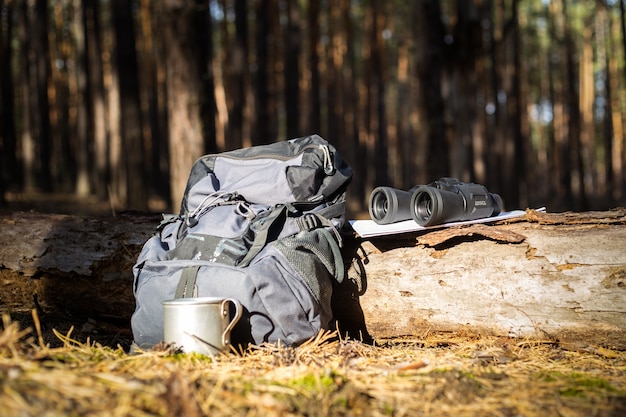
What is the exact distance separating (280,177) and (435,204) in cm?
83

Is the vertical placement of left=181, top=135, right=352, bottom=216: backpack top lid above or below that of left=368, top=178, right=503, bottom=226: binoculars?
above

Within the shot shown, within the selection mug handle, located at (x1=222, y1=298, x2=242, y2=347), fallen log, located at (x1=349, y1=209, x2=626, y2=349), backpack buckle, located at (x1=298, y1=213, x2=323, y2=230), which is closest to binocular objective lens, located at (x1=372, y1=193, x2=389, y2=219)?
fallen log, located at (x1=349, y1=209, x2=626, y2=349)

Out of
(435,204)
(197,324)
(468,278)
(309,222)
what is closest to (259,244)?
(309,222)

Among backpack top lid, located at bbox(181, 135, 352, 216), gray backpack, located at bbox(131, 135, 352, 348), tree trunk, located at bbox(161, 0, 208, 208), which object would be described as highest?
tree trunk, located at bbox(161, 0, 208, 208)

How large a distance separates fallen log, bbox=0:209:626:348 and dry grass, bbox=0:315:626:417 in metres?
0.16

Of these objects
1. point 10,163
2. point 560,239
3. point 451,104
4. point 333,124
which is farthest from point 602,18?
point 560,239

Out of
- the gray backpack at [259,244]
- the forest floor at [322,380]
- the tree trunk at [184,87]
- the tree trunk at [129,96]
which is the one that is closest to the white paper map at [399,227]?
the gray backpack at [259,244]

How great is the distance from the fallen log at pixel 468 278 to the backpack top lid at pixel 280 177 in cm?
44

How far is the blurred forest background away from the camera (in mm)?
7754

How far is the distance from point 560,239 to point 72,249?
2996mm

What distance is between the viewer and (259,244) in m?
2.76

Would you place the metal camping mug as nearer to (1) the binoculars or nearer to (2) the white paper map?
(2) the white paper map

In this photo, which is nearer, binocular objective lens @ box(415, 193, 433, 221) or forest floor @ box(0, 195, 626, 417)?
forest floor @ box(0, 195, 626, 417)

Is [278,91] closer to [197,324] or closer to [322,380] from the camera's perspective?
[197,324]
